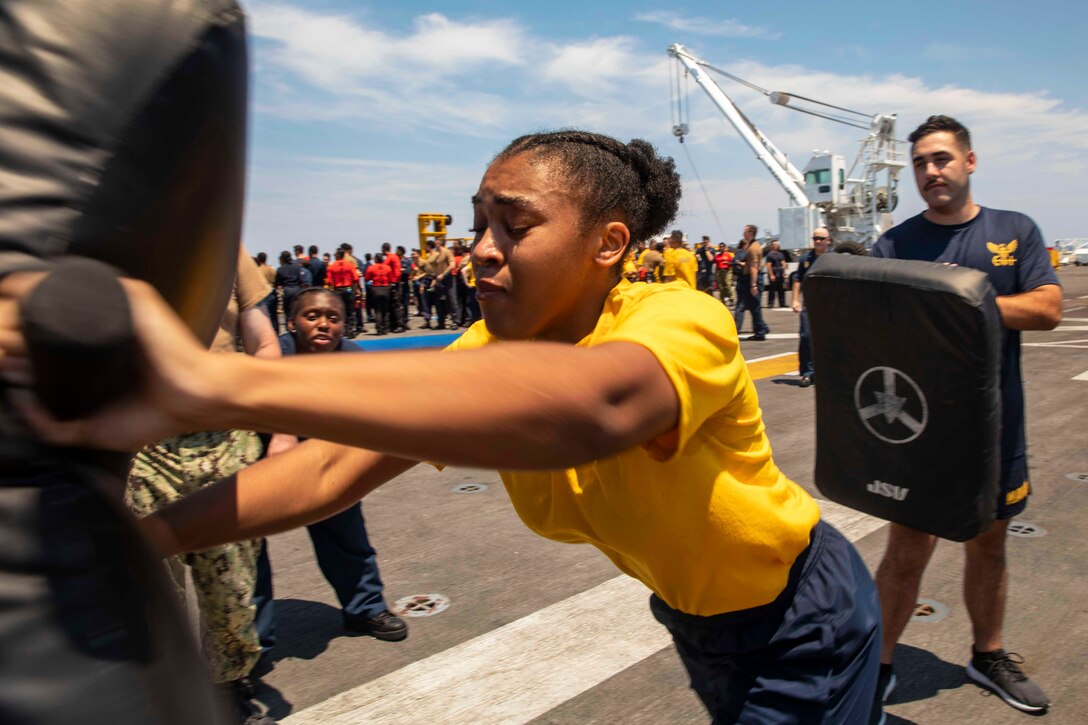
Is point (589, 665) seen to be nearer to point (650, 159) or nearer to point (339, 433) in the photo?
point (650, 159)

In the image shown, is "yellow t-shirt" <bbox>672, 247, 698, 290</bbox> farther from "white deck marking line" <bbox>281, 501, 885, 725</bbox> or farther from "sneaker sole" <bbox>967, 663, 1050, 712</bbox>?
"sneaker sole" <bbox>967, 663, 1050, 712</bbox>

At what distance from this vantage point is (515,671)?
11.3ft

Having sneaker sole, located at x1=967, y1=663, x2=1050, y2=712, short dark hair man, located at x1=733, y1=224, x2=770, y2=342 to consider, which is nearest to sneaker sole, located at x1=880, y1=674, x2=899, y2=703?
sneaker sole, located at x1=967, y1=663, x2=1050, y2=712

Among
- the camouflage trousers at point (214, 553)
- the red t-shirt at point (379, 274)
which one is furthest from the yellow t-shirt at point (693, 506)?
the red t-shirt at point (379, 274)

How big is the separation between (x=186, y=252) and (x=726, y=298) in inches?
685

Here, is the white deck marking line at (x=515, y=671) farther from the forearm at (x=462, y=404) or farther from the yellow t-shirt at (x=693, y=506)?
the forearm at (x=462, y=404)

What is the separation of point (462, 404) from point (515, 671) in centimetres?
281

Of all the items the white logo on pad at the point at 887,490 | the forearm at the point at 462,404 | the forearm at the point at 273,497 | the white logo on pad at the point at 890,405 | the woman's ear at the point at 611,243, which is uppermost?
the woman's ear at the point at 611,243

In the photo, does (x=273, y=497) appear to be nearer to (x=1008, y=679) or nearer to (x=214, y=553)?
(x=214, y=553)

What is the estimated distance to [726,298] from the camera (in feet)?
58.7

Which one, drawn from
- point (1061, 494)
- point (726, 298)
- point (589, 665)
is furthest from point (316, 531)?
point (726, 298)

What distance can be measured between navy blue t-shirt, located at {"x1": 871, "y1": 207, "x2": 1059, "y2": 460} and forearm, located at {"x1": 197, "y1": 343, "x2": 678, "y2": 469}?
8.44ft

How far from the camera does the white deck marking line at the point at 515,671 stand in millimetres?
3186

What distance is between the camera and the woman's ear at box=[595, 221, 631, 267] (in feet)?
5.07
